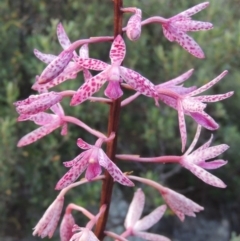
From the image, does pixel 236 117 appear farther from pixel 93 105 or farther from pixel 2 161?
pixel 2 161

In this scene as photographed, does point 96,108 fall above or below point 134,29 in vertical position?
below

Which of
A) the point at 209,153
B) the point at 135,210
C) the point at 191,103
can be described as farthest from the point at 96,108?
the point at 191,103

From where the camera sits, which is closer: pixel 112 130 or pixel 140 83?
pixel 140 83

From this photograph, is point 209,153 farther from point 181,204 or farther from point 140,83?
point 140,83

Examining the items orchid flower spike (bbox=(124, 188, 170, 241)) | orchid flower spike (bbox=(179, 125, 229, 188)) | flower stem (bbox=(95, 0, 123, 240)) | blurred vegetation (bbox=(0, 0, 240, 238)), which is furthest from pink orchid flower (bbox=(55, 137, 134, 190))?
blurred vegetation (bbox=(0, 0, 240, 238))

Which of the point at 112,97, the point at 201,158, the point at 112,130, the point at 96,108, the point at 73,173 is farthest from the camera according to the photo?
the point at 96,108

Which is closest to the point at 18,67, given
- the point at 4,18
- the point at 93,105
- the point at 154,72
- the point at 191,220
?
the point at 4,18

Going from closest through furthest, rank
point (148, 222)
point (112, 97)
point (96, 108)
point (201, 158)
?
point (112, 97) < point (201, 158) < point (148, 222) < point (96, 108)
